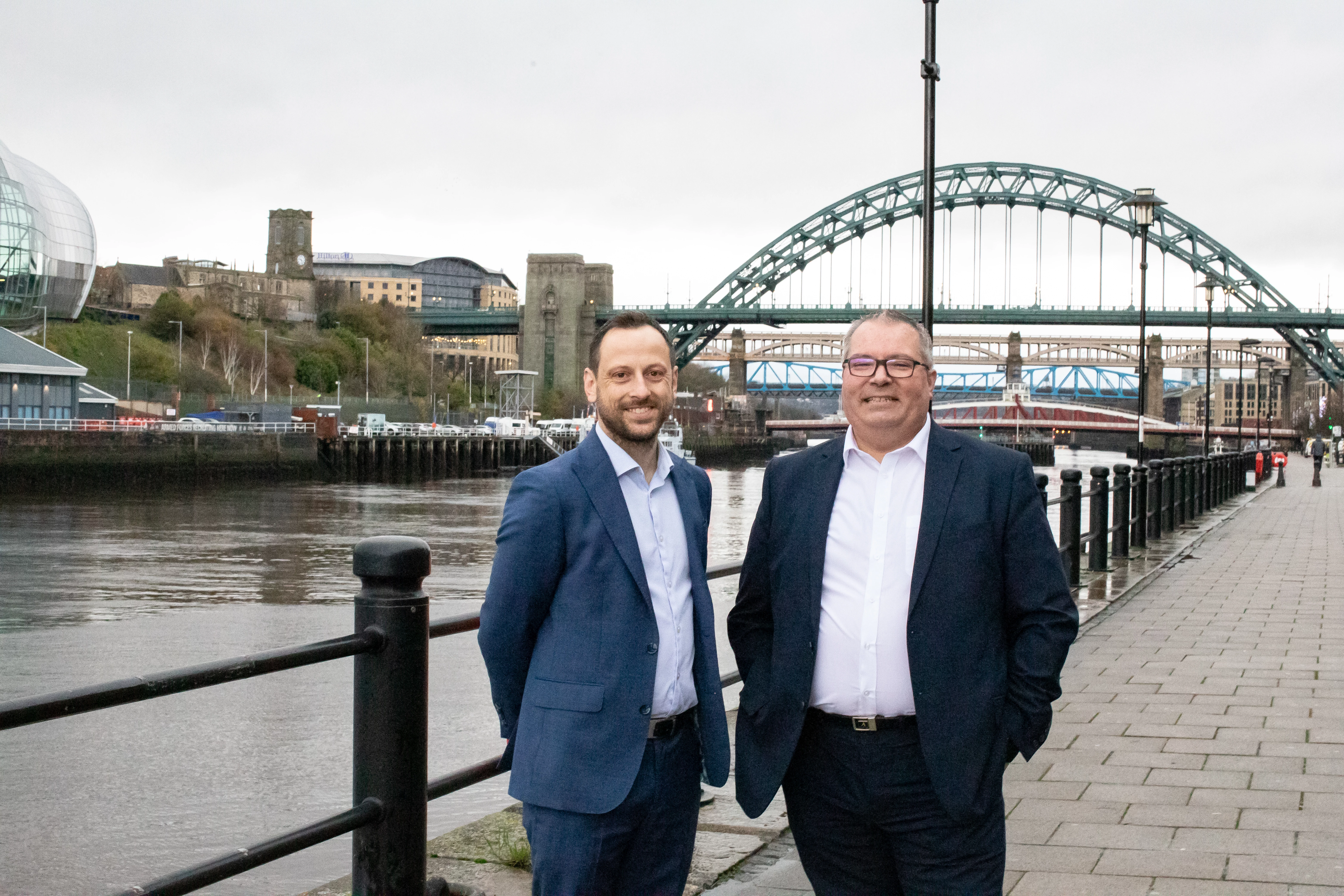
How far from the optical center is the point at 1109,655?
7.57 meters

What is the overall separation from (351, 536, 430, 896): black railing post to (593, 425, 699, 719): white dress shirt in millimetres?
427

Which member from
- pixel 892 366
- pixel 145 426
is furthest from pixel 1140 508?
pixel 145 426

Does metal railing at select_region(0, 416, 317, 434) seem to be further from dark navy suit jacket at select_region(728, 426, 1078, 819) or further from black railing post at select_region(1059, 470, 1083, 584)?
dark navy suit jacket at select_region(728, 426, 1078, 819)

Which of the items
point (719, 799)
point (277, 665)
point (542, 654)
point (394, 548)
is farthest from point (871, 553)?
point (719, 799)

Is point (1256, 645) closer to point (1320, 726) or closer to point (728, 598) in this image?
point (1320, 726)

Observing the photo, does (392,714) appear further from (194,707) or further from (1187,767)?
(194,707)

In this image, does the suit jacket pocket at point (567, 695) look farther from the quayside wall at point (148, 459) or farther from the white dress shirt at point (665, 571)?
the quayside wall at point (148, 459)

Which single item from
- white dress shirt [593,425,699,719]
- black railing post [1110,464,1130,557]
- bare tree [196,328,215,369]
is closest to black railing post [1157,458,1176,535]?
black railing post [1110,464,1130,557]

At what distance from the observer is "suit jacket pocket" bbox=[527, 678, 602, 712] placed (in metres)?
2.41

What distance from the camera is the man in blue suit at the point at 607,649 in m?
2.42

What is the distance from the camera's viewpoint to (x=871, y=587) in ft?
8.26

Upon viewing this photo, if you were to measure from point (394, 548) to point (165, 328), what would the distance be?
81.5 m

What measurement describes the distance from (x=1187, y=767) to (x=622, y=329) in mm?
3446

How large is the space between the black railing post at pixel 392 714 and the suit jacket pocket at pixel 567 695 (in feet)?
1.00
